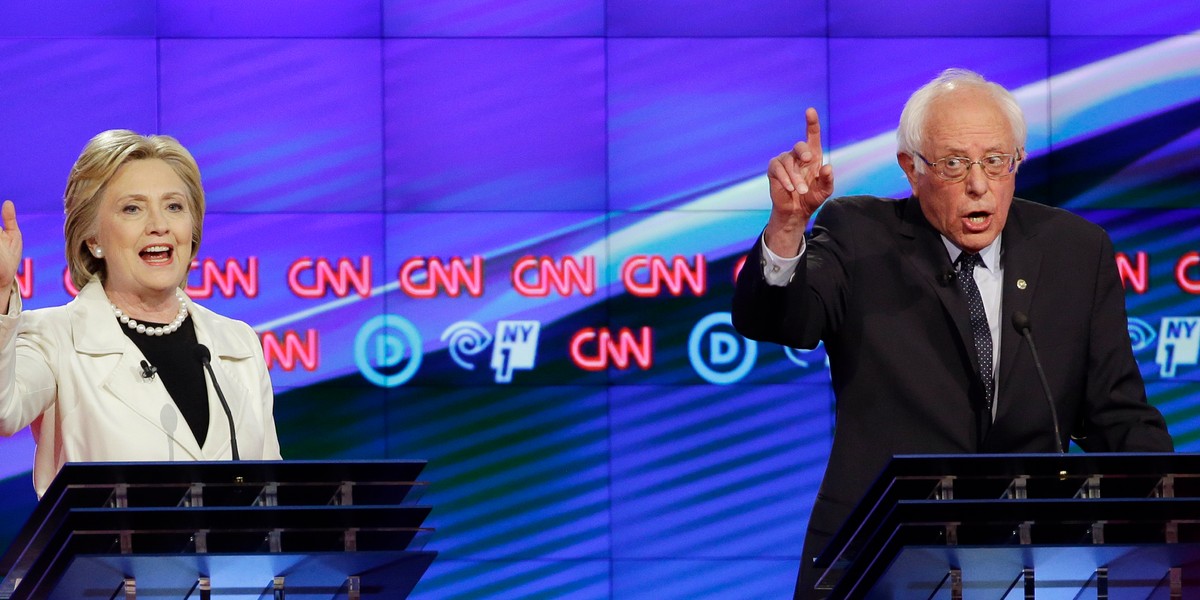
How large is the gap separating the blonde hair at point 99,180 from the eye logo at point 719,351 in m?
3.20

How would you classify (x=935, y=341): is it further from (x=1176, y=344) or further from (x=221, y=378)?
(x=1176, y=344)

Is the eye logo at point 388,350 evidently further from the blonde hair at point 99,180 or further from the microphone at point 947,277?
the microphone at point 947,277

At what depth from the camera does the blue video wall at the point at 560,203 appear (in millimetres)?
5887

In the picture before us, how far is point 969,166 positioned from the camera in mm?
2590

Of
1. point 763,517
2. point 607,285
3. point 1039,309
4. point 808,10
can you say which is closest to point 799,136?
point 808,10

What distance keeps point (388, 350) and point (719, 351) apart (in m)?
1.28

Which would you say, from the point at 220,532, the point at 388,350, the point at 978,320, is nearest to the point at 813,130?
the point at 978,320

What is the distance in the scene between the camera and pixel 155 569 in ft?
6.16

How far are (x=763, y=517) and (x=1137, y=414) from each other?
353 centimetres

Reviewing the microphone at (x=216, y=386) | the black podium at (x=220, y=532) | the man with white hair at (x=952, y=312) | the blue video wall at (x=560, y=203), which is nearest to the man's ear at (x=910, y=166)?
the man with white hair at (x=952, y=312)

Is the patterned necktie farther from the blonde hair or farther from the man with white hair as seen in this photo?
the blonde hair

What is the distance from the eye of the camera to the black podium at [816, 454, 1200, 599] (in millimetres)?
1796

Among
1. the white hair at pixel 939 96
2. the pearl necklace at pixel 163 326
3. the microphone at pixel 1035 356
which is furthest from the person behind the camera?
the pearl necklace at pixel 163 326

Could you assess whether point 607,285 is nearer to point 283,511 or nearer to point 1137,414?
point 1137,414
